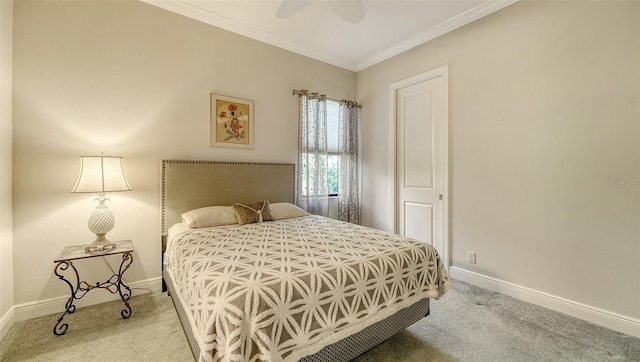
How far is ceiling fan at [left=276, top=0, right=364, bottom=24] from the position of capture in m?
2.08

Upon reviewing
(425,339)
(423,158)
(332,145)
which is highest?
(332,145)

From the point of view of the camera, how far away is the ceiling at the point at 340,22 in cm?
269

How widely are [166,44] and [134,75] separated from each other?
0.47 m

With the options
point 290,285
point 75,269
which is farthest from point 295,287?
point 75,269

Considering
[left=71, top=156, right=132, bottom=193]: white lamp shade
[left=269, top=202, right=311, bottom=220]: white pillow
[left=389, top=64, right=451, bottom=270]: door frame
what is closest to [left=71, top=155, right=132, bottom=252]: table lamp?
[left=71, top=156, right=132, bottom=193]: white lamp shade

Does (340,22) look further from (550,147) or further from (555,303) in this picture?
(555,303)

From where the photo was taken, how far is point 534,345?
1806mm

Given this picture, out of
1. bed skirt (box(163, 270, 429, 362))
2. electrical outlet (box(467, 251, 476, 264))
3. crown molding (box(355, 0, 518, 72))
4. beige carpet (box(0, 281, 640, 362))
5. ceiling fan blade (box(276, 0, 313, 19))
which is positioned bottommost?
beige carpet (box(0, 281, 640, 362))

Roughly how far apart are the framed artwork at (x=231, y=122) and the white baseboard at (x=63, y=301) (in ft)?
5.23

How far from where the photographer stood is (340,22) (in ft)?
9.87

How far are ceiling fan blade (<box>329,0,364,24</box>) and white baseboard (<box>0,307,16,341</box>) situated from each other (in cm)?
342

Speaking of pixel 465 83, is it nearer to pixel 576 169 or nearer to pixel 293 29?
pixel 576 169

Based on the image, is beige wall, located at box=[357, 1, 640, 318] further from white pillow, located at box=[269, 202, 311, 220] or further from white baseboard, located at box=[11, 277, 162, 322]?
white baseboard, located at box=[11, 277, 162, 322]

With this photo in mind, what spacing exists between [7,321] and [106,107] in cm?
182
